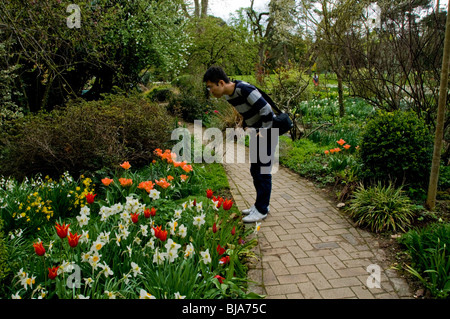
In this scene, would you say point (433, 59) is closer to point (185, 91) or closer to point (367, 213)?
point (367, 213)

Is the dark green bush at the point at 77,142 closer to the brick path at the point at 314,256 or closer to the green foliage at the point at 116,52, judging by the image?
the brick path at the point at 314,256

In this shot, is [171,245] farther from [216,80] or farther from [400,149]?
[400,149]

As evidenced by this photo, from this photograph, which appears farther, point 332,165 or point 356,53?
point 356,53

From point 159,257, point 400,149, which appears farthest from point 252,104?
point 400,149

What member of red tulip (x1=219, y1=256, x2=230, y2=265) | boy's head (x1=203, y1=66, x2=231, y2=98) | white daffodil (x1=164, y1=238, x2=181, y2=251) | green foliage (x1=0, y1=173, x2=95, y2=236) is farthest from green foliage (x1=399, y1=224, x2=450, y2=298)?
green foliage (x1=0, y1=173, x2=95, y2=236)

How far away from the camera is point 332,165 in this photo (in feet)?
16.2

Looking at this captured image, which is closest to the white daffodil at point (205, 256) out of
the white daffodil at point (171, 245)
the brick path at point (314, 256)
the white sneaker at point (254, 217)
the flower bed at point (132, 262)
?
the flower bed at point (132, 262)

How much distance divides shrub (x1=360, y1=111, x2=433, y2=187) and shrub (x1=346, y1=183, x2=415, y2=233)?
0.25 metres

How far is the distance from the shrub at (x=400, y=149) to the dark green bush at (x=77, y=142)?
3.20 metres

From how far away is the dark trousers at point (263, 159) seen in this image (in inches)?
133

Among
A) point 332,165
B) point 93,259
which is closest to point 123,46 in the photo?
point 332,165
